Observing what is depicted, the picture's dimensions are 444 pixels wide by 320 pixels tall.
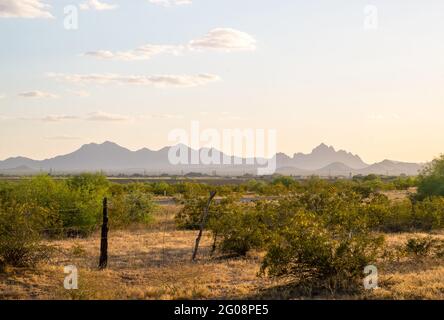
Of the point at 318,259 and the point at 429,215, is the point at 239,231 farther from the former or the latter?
the point at 429,215

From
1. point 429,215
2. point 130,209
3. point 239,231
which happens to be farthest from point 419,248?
point 130,209

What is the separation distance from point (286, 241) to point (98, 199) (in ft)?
66.7

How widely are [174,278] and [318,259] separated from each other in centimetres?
511

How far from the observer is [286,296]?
14039mm

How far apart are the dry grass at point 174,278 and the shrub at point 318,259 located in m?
0.68

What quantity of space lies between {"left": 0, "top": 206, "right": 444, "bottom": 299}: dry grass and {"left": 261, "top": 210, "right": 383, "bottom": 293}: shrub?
26.7 inches

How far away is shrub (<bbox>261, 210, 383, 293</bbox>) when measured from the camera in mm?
14812

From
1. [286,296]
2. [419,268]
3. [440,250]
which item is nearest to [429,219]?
[440,250]

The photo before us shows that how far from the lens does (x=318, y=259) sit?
1488cm

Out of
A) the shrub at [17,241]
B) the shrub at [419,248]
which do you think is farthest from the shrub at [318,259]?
the shrub at [17,241]

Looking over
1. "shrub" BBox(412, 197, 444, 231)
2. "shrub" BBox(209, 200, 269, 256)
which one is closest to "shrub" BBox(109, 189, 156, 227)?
"shrub" BBox(209, 200, 269, 256)

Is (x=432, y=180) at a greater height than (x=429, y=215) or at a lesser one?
greater

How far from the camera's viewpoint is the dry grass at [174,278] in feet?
46.4
